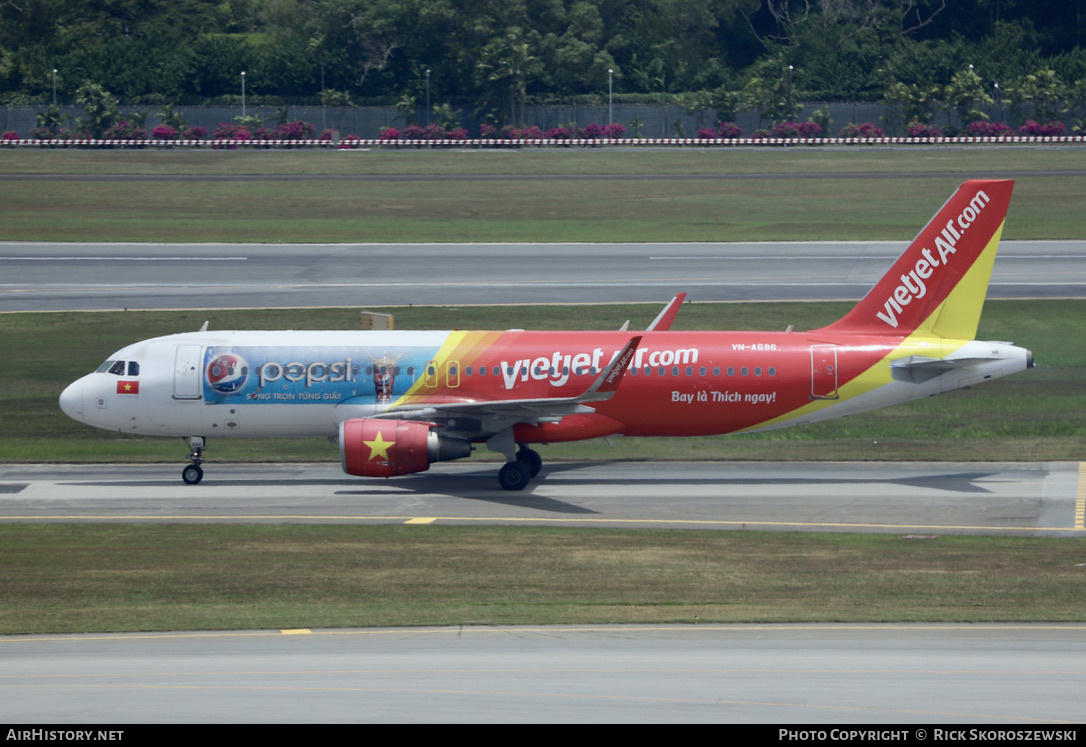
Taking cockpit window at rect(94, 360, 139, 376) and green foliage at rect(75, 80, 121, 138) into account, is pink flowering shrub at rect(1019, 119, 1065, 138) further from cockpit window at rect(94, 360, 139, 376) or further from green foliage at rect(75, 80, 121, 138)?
cockpit window at rect(94, 360, 139, 376)

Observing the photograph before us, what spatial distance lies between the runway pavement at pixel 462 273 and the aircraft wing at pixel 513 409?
22294mm

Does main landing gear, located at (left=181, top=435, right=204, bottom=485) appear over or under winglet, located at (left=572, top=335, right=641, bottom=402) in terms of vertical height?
under

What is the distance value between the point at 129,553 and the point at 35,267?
142ft

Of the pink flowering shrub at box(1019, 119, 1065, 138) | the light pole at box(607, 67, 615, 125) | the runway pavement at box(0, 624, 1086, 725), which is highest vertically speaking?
the light pole at box(607, 67, 615, 125)

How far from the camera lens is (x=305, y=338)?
3475 cm

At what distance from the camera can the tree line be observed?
12962cm

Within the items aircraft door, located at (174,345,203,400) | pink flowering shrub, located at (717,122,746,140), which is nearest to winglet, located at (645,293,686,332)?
aircraft door, located at (174,345,203,400)

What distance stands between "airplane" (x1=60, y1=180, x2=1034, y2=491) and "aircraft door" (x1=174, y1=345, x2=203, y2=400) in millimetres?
32

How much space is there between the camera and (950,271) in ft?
113

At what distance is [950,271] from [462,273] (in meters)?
31.9

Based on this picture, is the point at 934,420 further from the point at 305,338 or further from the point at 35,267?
the point at 35,267

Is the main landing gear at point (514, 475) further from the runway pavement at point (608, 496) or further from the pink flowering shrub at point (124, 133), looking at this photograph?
→ the pink flowering shrub at point (124, 133)

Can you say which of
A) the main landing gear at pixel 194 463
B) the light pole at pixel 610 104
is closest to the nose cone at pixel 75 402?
the main landing gear at pixel 194 463

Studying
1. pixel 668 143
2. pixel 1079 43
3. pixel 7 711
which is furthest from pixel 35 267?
pixel 1079 43
